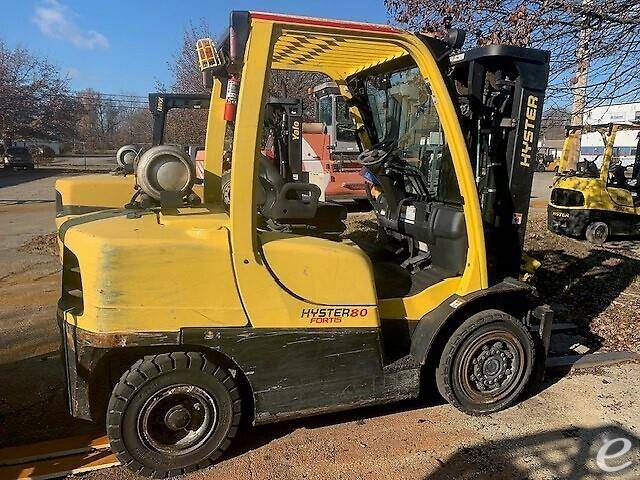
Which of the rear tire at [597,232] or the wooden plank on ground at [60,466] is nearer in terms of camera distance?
Answer: the wooden plank on ground at [60,466]

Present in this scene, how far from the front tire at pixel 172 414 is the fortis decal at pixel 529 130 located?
2.82 meters

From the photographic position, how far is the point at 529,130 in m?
4.30

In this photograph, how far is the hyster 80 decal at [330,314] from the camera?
3402 mm

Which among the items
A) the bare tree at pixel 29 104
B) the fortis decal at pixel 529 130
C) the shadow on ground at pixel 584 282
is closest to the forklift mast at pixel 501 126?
the fortis decal at pixel 529 130

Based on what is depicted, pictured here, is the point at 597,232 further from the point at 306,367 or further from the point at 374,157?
the point at 306,367

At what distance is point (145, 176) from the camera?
142 inches

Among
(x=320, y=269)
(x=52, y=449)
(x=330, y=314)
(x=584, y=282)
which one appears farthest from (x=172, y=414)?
(x=584, y=282)

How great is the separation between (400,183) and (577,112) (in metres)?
3.43

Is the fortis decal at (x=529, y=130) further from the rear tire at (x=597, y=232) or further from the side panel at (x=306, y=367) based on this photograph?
the rear tire at (x=597, y=232)

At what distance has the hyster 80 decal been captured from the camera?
3.40 m

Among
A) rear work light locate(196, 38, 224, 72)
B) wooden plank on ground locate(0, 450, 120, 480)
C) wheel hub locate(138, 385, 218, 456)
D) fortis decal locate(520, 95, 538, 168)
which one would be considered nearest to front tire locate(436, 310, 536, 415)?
fortis decal locate(520, 95, 538, 168)

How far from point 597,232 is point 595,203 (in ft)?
2.05

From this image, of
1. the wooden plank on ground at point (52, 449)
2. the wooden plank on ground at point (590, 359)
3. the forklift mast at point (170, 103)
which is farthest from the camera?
the forklift mast at point (170, 103)

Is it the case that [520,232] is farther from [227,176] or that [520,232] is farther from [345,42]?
[227,176]
